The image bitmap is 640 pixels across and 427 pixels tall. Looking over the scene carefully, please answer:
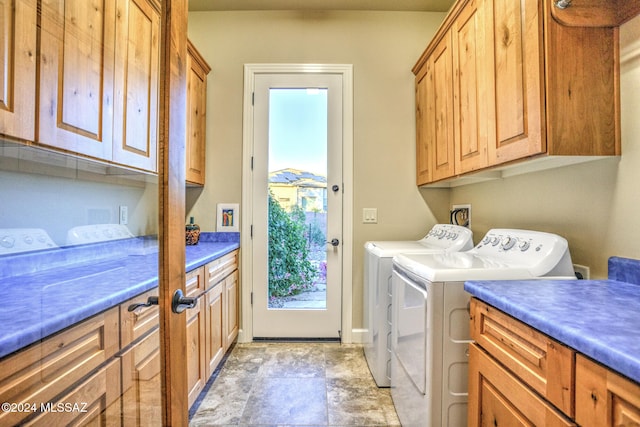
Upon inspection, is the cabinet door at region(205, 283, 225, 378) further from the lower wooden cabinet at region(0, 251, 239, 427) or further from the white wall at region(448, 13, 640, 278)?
the white wall at region(448, 13, 640, 278)

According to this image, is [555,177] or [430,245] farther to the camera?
[430,245]

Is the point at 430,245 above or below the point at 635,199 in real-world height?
below

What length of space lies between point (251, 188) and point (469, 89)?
1746 mm

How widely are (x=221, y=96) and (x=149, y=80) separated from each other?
165 cm

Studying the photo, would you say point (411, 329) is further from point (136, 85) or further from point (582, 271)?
point (136, 85)

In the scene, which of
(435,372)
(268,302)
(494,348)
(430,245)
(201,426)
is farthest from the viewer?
(268,302)

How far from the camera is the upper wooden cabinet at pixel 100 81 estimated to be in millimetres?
1004

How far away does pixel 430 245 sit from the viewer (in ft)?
7.11

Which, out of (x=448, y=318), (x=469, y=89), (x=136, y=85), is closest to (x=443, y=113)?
(x=469, y=89)

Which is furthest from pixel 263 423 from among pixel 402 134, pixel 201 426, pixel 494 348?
pixel 402 134

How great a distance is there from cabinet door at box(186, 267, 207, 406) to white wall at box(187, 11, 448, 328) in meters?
1.20

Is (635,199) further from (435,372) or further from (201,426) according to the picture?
(201,426)

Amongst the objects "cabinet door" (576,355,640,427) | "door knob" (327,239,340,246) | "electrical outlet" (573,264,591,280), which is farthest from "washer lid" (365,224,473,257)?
"cabinet door" (576,355,640,427)

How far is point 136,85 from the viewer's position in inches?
43.6
